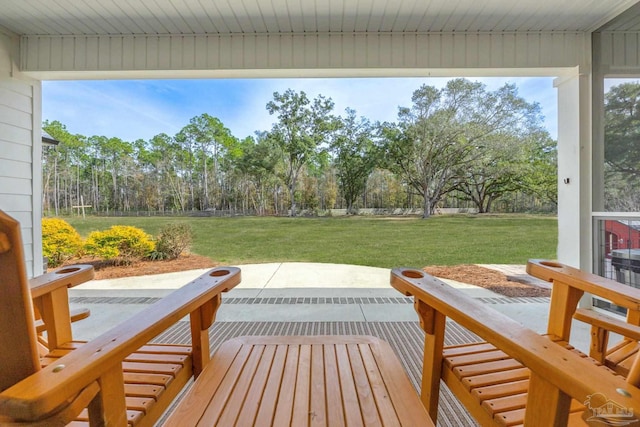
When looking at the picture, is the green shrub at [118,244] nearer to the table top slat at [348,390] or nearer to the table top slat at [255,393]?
the table top slat at [255,393]

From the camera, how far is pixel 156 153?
586 cm

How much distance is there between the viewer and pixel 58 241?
15.7 feet

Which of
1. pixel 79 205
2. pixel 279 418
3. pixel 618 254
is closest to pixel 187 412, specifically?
pixel 279 418

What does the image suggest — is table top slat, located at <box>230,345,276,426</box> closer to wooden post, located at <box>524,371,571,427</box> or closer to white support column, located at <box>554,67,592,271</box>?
wooden post, located at <box>524,371,571,427</box>

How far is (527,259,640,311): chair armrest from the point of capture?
1.14 m

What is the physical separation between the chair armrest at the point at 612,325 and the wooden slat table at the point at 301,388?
0.86 m

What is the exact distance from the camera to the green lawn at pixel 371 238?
17.5 feet

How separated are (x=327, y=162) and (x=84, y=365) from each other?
16.7 ft

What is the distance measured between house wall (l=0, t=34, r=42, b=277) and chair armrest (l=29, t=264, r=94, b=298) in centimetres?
195

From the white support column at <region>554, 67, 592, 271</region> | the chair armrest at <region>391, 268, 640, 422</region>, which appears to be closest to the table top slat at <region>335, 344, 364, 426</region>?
the chair armrest at <region>391, 268, 640, 422</region>

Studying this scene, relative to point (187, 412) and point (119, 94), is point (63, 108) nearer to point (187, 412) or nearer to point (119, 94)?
point (119, 94)

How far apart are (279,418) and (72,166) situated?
6339 mm

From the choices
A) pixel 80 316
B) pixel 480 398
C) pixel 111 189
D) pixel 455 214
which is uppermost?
pixel 111 189

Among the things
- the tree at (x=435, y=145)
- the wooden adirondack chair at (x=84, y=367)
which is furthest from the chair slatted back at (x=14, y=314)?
the tree at (x=435, y=145)
